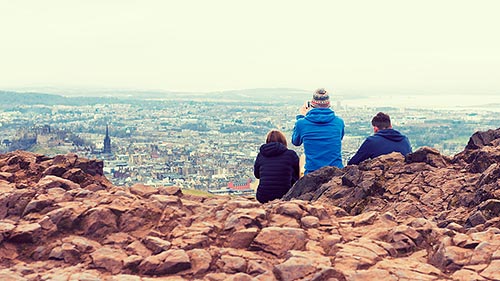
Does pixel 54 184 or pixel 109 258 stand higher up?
pixel 54 184

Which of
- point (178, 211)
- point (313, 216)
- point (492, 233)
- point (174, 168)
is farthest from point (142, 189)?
point (174, 168)

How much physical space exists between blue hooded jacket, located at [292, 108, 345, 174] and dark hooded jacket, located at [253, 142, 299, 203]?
213 cm

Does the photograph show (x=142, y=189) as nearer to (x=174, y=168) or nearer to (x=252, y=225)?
(x=252, y=225)

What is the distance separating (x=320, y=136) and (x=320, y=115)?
60 centimetres

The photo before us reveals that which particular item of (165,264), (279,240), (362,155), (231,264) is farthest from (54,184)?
(362,155)

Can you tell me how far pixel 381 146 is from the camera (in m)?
15.9

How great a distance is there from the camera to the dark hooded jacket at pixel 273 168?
47.6 feet

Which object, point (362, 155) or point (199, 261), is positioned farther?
point (362, 155)

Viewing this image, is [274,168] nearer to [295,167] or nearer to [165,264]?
[295,167]

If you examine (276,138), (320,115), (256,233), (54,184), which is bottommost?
(256,233)

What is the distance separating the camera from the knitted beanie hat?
1664 centimetres

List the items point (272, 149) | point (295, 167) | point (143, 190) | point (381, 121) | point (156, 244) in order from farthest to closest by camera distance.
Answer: point (381, 121)
point (295, 167)
point (272, 149)
point (143, 190)
point (156, 244)

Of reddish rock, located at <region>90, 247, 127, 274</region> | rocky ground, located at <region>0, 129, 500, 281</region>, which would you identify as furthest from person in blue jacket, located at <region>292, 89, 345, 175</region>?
reddish rock, located at <region>90, 247, 127, 274</region>

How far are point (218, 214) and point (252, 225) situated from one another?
941 mm
